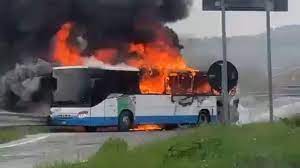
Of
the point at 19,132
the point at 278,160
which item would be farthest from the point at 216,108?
→ the point at 278,160

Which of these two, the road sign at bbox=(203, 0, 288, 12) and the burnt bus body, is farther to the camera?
the burnt bus body

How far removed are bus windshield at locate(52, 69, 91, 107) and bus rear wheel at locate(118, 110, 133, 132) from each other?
5.11 ft

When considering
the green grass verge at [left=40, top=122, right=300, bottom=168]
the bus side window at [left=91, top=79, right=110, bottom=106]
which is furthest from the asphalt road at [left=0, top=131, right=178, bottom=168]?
the bus side window at [left=91, top=79, right=110, bottom=106]

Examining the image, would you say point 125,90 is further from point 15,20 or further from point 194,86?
point 15,20

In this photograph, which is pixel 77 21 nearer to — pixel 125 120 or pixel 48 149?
pixel 125 120

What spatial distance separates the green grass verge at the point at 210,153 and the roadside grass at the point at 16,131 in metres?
11.7

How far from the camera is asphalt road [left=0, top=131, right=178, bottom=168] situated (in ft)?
48.0

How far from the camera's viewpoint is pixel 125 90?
2800 centimetres

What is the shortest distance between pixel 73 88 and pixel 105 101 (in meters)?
1.28

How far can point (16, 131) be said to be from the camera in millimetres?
24578

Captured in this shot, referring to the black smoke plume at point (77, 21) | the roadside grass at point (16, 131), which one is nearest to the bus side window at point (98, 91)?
the roadside grass at point (16, 131)

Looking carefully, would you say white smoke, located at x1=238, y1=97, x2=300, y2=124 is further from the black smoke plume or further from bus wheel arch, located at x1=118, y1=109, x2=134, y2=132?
the black smoke plume

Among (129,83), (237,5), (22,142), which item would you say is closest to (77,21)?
(129,83)

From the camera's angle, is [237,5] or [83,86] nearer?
[237,5]
